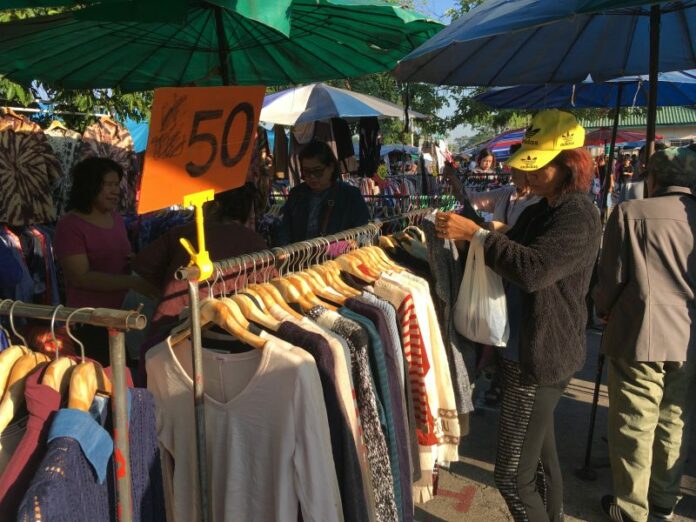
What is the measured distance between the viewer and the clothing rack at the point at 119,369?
1256mm

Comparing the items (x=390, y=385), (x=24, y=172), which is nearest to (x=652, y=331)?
(x=390, y=385)

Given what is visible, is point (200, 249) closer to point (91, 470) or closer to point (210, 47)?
point (91, 470)

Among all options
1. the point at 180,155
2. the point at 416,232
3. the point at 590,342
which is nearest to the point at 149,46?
the point at 416,232

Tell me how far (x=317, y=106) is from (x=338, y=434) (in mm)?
5406

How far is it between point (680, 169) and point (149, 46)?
379 centimetres

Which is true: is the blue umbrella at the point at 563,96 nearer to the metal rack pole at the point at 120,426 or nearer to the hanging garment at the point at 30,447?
the metal rack pole at the point at 120,426

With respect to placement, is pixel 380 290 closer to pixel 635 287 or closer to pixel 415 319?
pixel 415 319

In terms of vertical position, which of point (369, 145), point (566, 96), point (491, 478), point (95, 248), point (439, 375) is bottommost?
point (491, 478)

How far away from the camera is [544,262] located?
229 cm

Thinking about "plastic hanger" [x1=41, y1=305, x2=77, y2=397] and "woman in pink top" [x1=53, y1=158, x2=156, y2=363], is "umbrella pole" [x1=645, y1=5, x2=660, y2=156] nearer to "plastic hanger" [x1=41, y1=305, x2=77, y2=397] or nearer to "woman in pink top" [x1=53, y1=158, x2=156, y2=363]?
"woman in pink top" [x1=53, y1=158, x2=156, y2=363]

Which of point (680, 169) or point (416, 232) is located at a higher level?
point (680, 169)

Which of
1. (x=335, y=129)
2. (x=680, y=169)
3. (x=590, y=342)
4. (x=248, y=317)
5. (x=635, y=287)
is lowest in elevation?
(x=590, y=342)

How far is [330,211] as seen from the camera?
13.0 ft

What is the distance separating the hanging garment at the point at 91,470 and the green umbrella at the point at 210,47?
2.35m
